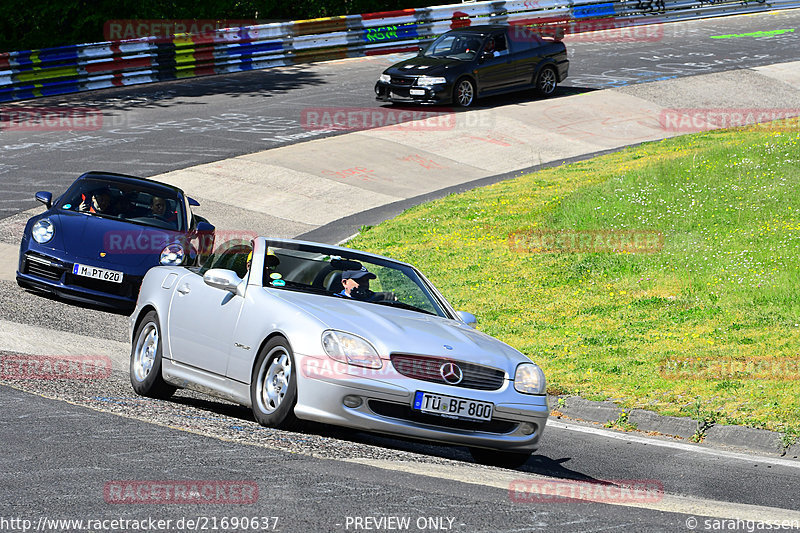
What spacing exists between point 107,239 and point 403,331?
21.5 ft

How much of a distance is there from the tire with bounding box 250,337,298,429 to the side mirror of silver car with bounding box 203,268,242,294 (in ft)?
2.35

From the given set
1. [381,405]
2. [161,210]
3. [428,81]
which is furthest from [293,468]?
[428,81]

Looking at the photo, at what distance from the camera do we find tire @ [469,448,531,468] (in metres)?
7.42

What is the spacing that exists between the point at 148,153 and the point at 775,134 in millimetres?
12355

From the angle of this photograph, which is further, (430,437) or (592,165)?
(592,165)

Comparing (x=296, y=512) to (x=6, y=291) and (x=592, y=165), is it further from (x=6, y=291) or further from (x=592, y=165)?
(x=592, y=165)

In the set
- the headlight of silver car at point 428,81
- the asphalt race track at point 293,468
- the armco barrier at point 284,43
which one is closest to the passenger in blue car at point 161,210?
the asphalt race track at point 293,468

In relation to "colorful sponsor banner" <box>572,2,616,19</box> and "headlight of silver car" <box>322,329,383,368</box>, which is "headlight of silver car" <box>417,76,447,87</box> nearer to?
"colorful sponsor banner" <box>572,2,616,19</box>

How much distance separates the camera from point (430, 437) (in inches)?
271

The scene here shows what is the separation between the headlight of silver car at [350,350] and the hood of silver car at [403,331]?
1.9 inches

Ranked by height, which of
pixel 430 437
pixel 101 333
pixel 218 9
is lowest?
pixel 101 333

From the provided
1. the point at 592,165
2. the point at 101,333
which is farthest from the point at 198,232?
the point at 592,165

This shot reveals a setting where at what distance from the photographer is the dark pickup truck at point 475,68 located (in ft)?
82.3

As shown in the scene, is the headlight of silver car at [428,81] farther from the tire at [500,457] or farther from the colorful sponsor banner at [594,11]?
the tire at [500,457]
